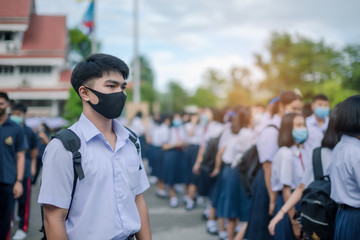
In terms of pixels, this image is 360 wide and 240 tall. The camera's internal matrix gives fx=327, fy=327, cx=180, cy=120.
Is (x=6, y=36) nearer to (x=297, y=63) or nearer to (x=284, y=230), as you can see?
(x=284, y=230)

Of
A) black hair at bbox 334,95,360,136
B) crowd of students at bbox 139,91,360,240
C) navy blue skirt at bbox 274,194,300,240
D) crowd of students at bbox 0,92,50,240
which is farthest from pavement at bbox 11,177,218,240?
Result: black hair at bbox 334,95,360,136

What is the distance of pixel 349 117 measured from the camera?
2.53 meters

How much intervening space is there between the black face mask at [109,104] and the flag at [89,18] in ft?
26.3

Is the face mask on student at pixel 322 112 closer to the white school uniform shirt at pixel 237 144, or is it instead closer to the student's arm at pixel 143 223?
the white school uniform shirt at pixel 237 144

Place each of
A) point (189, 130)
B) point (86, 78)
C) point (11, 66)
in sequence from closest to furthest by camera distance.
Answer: point (86, 78) < point (11, 66) < point (189, 130)

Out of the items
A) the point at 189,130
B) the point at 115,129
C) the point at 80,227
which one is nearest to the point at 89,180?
the point at 80,227

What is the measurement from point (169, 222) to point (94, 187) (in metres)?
4.65

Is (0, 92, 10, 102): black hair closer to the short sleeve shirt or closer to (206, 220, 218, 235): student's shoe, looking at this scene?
the short sleeve shirt

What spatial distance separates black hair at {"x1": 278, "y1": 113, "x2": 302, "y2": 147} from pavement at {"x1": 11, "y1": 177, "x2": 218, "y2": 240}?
2.61 meters

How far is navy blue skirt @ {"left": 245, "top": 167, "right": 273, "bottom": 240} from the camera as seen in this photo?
3828mm

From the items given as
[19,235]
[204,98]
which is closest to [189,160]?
[19,235]

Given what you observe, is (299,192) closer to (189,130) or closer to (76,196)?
(76,196)

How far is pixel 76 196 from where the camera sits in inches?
71.0

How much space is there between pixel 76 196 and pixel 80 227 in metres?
0.17
